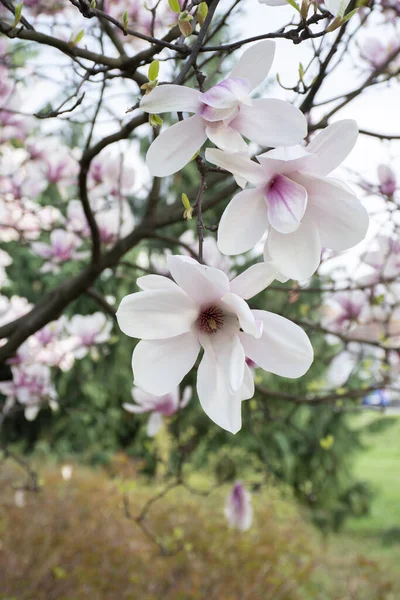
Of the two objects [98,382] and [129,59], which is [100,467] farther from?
[129,59]

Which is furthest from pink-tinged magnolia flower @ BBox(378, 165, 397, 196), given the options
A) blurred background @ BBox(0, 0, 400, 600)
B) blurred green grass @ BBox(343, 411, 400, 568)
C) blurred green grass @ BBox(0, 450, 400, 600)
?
blurred green grass @ BBox(343, 411, 400, 568)

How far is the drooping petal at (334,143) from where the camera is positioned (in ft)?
1.39

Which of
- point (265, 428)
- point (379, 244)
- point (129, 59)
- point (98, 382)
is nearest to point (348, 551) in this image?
point (265, 428)

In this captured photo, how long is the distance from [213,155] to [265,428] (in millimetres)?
4785

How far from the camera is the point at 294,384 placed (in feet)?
16.6

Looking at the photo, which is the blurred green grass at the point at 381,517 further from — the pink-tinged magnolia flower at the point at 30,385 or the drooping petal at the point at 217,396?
the drooping petal at the point at 217,396

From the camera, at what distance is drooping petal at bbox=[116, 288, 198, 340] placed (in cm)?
41

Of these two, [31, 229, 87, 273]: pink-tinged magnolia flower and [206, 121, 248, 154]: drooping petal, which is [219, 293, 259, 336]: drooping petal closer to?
[206, 121, 248, 154]: drooping petal

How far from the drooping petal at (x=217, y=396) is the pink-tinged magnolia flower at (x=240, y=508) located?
4.10ft

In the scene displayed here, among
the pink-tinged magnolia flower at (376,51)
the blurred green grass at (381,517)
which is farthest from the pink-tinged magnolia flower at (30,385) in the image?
the blurred green grass at (381,517)

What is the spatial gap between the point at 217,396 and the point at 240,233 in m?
0.13

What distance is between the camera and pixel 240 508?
1.61 metres

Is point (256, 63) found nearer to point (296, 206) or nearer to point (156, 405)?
point (296, 206)

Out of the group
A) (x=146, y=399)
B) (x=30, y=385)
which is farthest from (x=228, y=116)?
(x=30, y=385)
